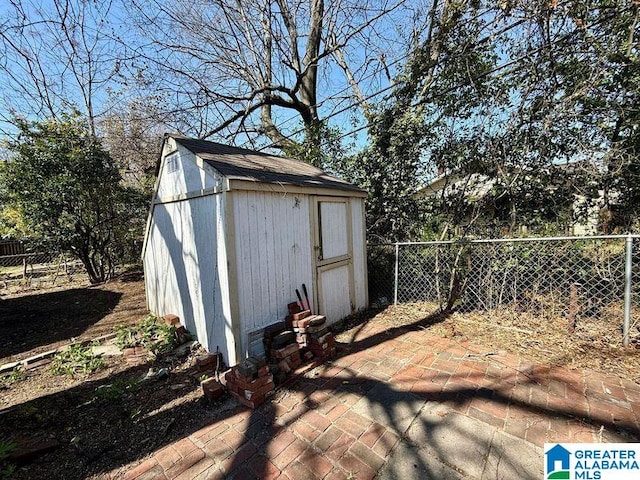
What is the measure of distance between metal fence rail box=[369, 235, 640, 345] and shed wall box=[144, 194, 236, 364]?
129 inches

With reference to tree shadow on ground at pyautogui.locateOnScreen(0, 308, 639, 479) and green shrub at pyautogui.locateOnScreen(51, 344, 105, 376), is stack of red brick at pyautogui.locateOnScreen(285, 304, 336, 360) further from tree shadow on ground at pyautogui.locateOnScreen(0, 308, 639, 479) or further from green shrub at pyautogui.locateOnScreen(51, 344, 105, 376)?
green shrub at pyautogui.locateOnScreen(51, 344, 105, 376)

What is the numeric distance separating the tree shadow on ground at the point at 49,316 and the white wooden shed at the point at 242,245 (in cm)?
168

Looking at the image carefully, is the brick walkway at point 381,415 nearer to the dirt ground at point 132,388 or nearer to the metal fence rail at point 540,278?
the dirt ground at point 132,388

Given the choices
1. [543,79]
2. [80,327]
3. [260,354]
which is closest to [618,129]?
[543,79]

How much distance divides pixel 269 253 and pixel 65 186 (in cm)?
721

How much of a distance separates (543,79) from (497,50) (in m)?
1.02

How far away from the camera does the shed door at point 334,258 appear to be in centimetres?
420

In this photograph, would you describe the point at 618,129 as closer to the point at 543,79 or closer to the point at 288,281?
the point at 543,79

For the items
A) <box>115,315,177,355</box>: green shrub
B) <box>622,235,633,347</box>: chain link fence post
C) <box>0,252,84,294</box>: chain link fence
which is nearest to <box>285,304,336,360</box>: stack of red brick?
<box>115,315,177,355</box>: green shrub

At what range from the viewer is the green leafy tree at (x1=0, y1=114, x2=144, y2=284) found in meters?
7.03

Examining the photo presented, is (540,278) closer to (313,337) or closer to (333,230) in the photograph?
(333,230)

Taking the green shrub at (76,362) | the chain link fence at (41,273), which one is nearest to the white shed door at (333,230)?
the green shrub at (76,362)

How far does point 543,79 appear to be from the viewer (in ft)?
15.4

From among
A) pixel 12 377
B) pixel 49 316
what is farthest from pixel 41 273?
pixel 12 377
